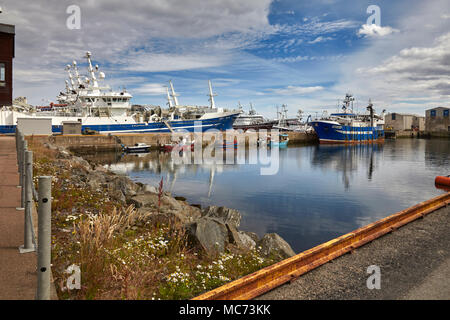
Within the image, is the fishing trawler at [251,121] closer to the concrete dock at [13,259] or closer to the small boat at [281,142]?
the small boat at [281,142]

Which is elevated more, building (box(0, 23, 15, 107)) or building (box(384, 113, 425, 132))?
building (box(384, 113, 425, 132))

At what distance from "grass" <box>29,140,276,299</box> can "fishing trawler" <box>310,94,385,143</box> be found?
80.6m

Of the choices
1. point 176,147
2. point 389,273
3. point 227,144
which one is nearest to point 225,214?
point 389,273

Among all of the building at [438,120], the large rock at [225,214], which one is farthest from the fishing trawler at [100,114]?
the building at [438,120]

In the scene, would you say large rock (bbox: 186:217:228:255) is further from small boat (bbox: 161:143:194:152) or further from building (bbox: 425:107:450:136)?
building (bbox: 425:107:450:136)

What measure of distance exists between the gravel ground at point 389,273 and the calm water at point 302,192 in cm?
527

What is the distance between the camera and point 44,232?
2.92 meters

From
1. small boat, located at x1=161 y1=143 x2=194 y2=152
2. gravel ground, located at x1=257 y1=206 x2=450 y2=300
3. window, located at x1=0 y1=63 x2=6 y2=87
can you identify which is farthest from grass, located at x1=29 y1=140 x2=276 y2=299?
small boat, located at x1=161 y1=143 x2=194 y2=152

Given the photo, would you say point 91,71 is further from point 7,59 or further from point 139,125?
point 7,59

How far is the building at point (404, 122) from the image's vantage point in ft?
453

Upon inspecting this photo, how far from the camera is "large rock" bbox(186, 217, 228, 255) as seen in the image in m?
7.03
